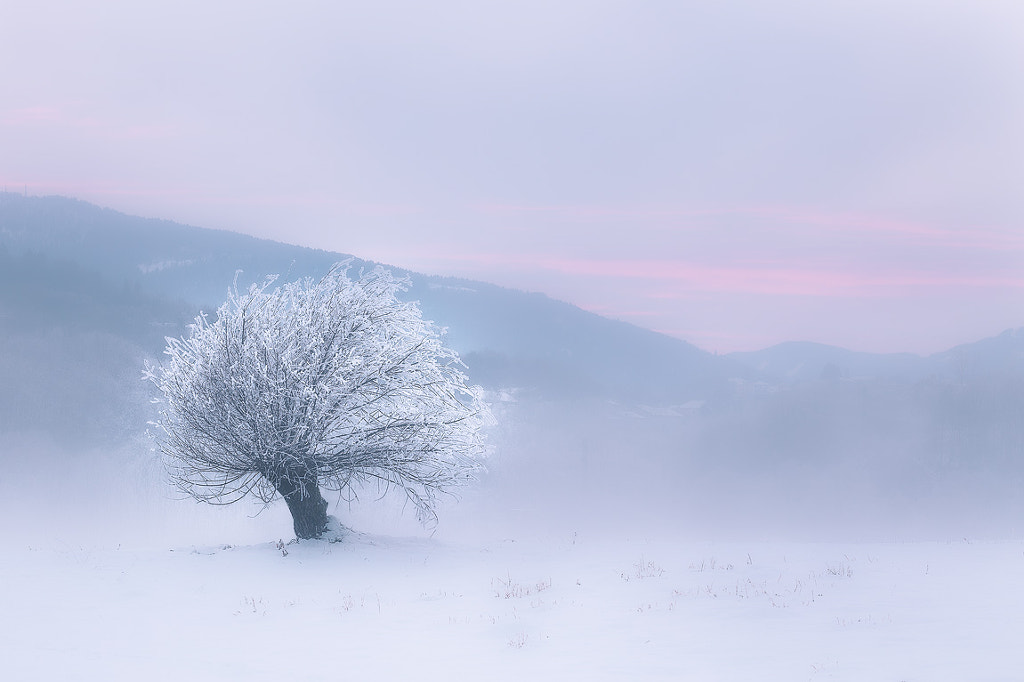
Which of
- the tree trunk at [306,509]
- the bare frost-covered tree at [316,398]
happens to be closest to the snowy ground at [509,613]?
the tree trunk at [306,509]

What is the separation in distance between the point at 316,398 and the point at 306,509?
4335 mm

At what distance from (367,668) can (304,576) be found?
9749mm

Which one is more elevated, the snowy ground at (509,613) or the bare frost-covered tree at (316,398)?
the bare frost-covered tree at (316,398)

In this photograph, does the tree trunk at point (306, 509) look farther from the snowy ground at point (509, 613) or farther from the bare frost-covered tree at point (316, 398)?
the snowy ground at point (509, 613)

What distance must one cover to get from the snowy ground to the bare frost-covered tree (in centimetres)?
244

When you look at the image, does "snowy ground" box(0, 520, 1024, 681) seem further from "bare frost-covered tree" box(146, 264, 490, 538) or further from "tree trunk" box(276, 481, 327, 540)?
"bare frost-covered tree" box(146, 264, 490, 538)

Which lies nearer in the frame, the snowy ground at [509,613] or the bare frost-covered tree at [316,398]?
the snowy ground at [509,613]

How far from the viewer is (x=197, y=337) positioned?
89.3 feet

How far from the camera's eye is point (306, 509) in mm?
27328

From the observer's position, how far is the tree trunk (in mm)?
27125

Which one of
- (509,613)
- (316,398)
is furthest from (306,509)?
(509,613)

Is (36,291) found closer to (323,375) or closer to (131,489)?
(131,489)

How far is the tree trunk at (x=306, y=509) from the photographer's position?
89.0 feet

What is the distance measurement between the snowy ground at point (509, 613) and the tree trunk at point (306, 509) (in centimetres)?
86
